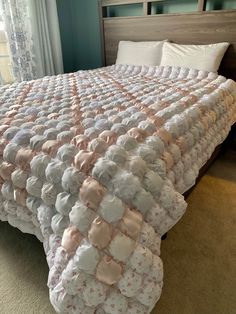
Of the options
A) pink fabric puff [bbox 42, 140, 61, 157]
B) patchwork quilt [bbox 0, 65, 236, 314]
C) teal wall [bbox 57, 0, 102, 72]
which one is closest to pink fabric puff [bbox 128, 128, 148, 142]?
patchwork quilt [bbox 0, 65, 236, 314]

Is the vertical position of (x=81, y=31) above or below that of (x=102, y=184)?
above

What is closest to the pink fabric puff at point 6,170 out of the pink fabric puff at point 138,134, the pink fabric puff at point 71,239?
the pink fabric puff at point 71,239

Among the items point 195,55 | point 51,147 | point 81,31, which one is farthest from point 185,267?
point 81,31

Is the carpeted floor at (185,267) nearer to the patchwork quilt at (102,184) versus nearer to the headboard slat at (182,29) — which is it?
Result: the patchwork quilt at (102,184)

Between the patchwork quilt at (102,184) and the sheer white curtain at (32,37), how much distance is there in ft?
5.12

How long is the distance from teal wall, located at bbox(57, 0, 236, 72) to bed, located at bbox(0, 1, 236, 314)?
2.11 meters

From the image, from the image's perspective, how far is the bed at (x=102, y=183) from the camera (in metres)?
0.80

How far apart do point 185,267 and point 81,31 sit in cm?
329

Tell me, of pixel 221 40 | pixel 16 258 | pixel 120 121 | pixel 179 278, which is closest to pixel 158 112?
pixel 120 121

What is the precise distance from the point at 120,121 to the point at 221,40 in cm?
168

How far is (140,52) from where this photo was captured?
2.73 m

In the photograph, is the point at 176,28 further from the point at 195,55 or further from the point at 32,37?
the point at 32,37

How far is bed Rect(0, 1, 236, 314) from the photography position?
80 centimetres

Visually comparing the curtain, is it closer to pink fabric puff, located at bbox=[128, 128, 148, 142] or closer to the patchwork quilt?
the patchwork quilt
